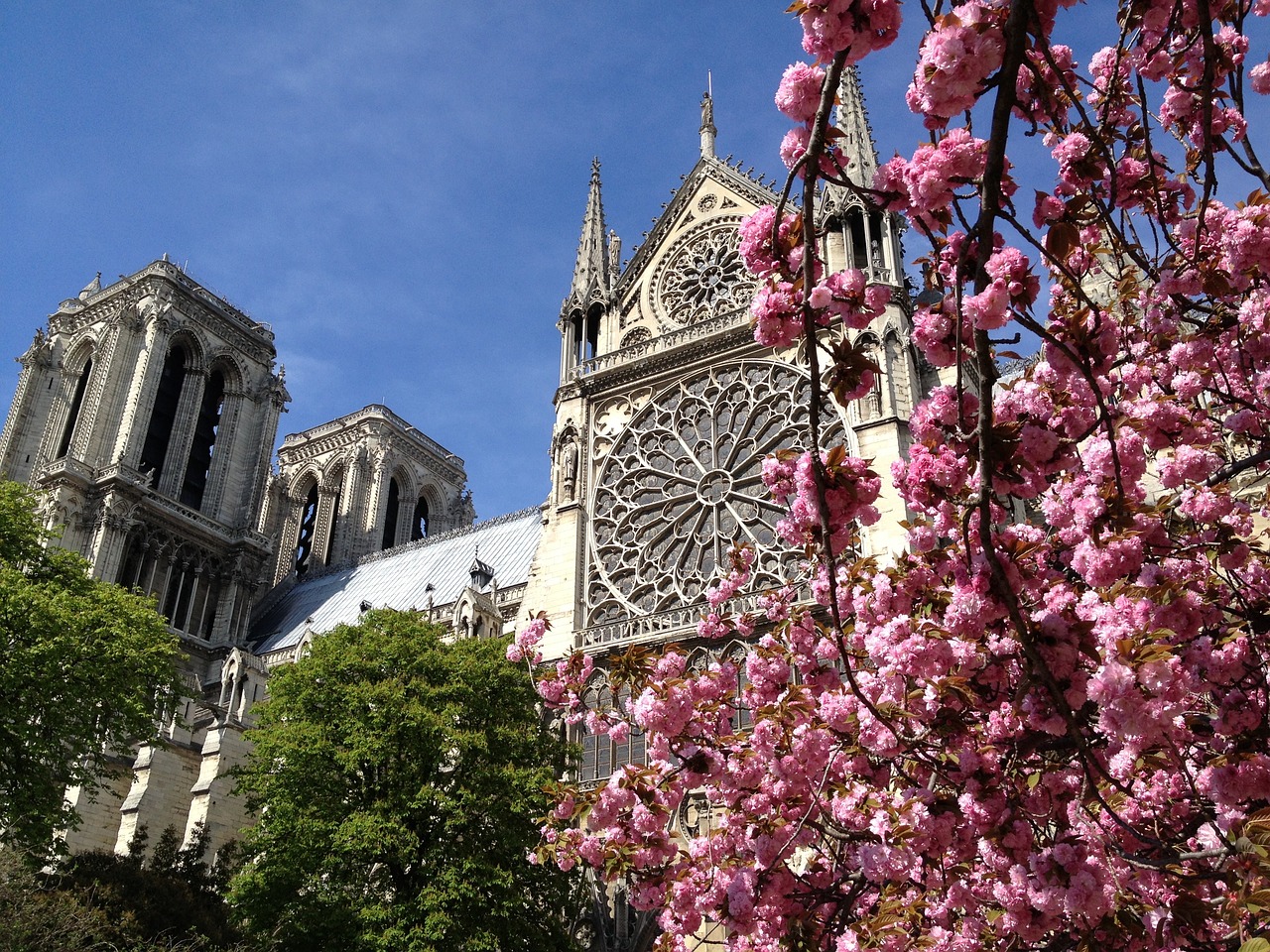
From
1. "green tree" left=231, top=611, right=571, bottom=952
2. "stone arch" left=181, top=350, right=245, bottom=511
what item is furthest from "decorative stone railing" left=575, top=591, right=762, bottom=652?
"stone arch" left=181, top=350, right=245, bottom=511

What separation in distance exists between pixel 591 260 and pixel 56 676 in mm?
16105

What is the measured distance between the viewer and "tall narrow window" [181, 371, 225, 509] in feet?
152

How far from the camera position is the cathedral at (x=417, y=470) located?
2322 cm

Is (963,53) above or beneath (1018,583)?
above

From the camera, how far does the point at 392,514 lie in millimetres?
56250

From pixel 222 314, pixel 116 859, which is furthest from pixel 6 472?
pixel 116 859

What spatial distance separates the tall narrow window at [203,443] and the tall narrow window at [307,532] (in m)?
7.78

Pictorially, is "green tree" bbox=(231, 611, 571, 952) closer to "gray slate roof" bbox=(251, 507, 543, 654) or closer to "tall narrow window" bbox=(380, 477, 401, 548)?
"gray slate roof" bbox=(251, 507, 543, 654)

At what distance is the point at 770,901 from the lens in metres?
7.82

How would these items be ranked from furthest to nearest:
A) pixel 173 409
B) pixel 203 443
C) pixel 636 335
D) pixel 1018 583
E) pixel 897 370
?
pixel 203 443, pixel 173 409, pixel 636 335, pixel 897 370, pixel 1018 583

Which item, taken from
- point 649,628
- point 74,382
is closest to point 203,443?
point 74,382

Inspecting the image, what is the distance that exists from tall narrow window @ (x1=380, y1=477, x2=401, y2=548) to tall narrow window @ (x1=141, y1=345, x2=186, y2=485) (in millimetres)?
11749

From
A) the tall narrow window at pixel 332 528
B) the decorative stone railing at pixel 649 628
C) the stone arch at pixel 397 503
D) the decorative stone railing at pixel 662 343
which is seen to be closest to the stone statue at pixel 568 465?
the decorative stone railing at pixel 662 343

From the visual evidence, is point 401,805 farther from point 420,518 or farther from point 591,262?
point 420,518
